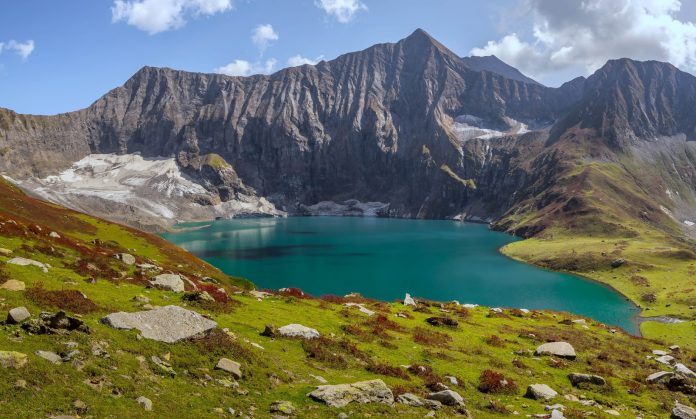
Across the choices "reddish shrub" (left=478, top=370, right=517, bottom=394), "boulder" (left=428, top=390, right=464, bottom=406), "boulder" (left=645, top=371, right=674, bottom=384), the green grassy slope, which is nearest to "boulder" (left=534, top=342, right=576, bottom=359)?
the green grassy slope

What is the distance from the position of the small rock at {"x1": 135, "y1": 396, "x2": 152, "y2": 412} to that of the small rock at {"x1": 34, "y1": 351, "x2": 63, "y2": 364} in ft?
11.3

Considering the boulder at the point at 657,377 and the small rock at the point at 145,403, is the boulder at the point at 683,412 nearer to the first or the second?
the boulder at the point at 657,377

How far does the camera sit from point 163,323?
22.0 metres


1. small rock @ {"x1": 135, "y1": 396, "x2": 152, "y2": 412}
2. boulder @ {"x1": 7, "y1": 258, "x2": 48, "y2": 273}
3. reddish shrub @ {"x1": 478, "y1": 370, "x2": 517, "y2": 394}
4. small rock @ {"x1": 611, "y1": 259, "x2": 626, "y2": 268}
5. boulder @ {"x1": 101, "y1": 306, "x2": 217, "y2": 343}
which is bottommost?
small rock @ {"x1": 611, "y1": 259, "x2": 626, "y2": 268}

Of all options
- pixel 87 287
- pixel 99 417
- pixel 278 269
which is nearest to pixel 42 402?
pixel 99 417

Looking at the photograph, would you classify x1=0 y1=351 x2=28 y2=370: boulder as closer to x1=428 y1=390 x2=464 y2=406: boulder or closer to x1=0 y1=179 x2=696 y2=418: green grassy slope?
x1=0 y1=179 x2=696 y2=418: green grassy slope

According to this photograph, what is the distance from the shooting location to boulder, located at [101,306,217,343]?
828 inches

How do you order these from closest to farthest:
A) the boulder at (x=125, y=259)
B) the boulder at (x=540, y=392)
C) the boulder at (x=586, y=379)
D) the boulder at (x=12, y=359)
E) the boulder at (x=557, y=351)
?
1. the boulder at (x=12, y=359)
2. the boulder at (x=540, y=392)
3. the boulder at (x=586, y=379)
4. the boulder at (x=557, y=351)
5. the boulder at (x=125, y=259)

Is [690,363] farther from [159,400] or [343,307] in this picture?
[159,400]

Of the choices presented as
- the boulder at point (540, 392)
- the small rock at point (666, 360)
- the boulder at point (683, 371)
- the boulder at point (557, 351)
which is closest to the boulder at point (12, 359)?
the boulder at point (540, 392)

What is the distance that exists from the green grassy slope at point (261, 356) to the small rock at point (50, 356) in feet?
0.68

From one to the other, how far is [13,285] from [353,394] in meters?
17.3

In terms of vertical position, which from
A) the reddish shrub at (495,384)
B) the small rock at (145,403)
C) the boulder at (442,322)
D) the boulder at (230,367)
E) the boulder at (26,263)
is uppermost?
the boulder at (26,263)

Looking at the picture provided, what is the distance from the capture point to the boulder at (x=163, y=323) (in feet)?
69.0
